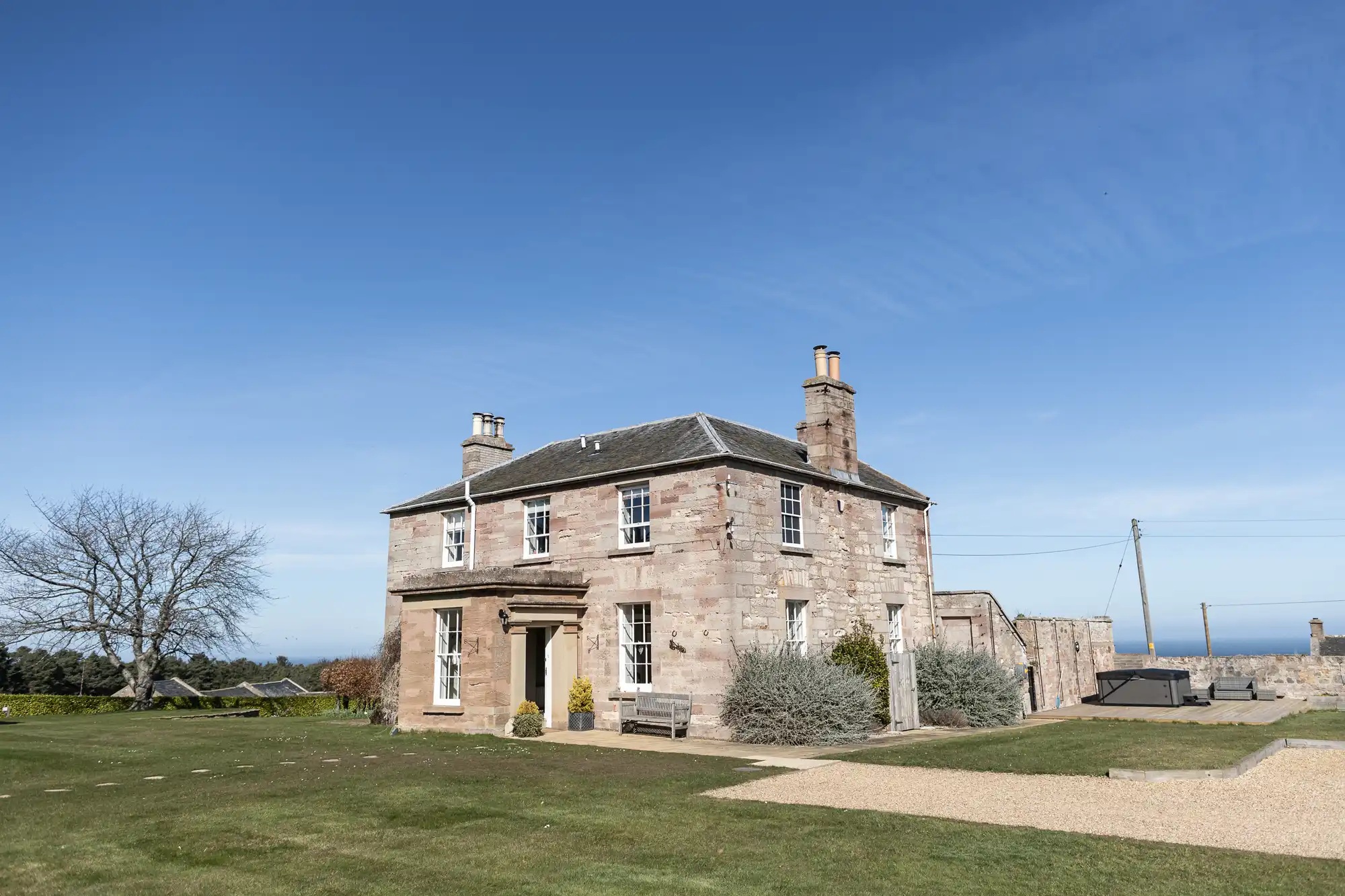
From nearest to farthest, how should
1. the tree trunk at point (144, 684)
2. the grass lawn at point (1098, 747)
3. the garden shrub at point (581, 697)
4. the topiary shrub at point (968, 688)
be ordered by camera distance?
1. the grass lawn at point (1098, 747)
2. the garden shrub at point (581, 697)
3. the topiary shrub at point (968, 688)
4. the tree trunk at point (144, 684)

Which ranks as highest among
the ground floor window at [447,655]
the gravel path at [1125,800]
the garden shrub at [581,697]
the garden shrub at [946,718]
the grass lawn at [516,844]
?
the ground floor window at [447,655]

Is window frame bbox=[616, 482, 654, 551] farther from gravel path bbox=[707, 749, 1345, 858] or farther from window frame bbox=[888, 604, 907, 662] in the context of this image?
gravel path bbox=[707, 749, 1345, 858]

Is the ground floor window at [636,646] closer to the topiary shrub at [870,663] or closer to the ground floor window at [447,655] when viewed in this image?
the ground floor window at [447,655]

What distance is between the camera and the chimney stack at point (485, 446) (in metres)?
29.0

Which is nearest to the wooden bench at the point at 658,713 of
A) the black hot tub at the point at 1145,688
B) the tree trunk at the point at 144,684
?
the black hot tub at the point at 1145,688

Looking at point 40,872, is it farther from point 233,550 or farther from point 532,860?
point 233,550

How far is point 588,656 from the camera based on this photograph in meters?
22.3

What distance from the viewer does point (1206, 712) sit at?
24094 millimetres

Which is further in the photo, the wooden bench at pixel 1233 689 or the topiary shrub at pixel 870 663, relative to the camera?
the wooden bench at pixel 1233 689

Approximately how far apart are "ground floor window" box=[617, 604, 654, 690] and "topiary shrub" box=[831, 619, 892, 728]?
4470mm

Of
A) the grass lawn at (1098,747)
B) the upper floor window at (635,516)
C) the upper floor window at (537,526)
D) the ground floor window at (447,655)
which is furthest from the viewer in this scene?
the upper floor window at (537,526)

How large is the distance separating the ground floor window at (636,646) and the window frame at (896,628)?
309 inches

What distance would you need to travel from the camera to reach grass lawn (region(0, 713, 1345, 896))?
7613 millimetres

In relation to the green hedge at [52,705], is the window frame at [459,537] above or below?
above
